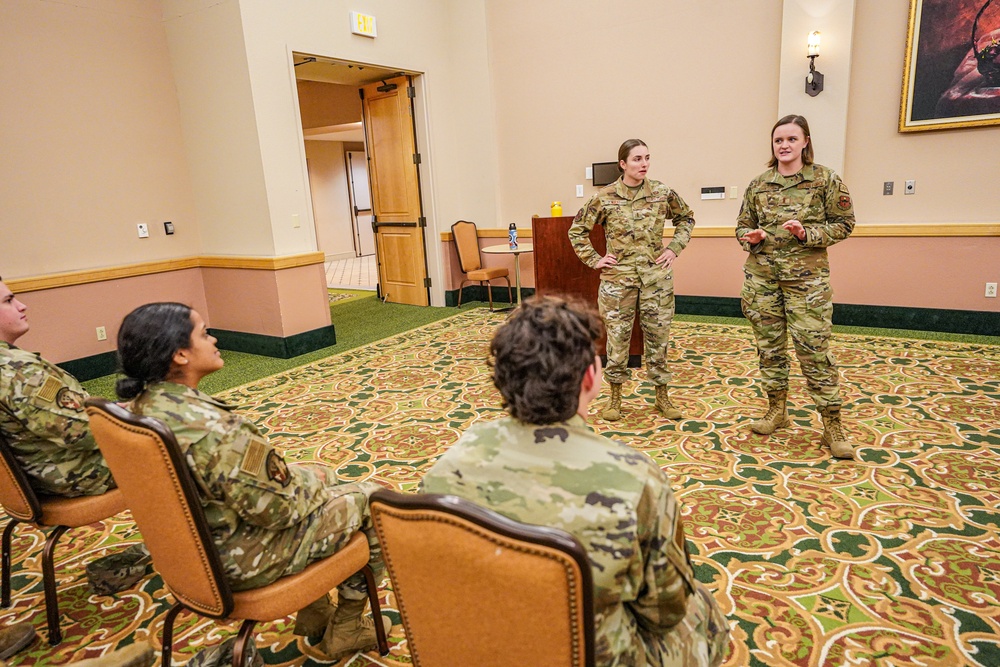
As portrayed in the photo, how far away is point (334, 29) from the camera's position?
19.5ft

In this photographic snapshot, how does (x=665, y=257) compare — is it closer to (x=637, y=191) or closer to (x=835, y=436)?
(x=637, y=191)

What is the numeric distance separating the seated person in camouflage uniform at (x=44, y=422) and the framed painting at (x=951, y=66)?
5987mm

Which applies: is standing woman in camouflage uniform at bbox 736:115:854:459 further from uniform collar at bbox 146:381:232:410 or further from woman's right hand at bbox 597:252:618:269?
uniform collar at bbox 146:381:232:410

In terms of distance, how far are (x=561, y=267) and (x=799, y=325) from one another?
1.92m

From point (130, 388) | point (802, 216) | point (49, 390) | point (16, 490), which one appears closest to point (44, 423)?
point (49, 390)

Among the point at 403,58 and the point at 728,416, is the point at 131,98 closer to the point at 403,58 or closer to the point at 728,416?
the point at 403,58

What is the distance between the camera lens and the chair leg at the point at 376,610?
184cm

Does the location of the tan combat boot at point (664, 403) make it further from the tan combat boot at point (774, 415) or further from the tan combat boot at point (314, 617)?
the tan combat boot at point (314, 617)

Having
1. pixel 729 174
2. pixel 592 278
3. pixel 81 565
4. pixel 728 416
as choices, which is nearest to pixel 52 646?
pixel 81 565

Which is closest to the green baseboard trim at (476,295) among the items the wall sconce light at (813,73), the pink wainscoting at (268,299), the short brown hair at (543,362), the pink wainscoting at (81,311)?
the pink wainscoting at (268,299)

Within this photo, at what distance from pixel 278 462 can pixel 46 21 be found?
5.49 metres

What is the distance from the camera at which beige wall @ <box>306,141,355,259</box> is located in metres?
14.4

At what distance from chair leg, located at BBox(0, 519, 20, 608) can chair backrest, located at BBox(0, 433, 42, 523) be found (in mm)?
194

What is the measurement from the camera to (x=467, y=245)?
7438mm
